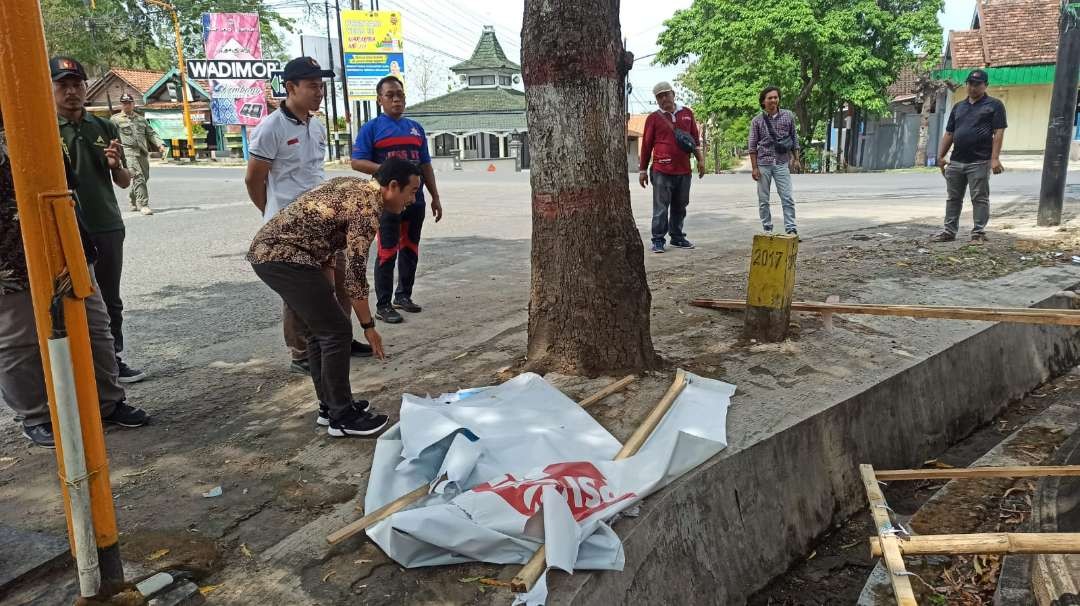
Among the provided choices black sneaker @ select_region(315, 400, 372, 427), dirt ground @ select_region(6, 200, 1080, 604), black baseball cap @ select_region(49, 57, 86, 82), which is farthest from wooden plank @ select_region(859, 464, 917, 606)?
black baseball cap @ select_region(49, 57, 86, 82)

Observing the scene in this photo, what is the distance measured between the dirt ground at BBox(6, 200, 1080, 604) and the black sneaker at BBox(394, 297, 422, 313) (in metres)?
0.92

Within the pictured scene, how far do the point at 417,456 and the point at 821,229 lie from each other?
7.88 m

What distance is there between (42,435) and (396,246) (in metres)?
2.57

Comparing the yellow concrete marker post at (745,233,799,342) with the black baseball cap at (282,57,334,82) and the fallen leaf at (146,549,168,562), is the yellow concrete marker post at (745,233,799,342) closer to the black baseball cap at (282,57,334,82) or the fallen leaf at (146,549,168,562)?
the black baseball cap at (282,57,334,82)

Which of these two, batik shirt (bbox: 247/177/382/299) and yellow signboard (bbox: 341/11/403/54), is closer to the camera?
batik shirt (bbox: 247/177/382/299)

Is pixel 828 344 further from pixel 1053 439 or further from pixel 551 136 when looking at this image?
pixel 551 136

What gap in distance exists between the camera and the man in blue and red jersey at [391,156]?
5.39 m

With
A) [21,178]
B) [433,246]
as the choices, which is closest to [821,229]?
[433,246]

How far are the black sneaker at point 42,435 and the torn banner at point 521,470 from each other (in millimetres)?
1652

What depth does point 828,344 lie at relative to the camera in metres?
4.68

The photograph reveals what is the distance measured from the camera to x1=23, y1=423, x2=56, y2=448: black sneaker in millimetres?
3467

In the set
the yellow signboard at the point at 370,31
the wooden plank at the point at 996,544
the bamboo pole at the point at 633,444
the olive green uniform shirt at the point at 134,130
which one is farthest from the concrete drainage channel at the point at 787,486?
the yellow signboard at the point at 370,31

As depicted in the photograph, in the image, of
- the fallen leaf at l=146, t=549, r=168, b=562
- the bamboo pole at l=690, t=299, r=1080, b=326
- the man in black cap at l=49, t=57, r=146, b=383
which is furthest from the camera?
the bamboo pole at l=690, t=299, r=1080, b=326

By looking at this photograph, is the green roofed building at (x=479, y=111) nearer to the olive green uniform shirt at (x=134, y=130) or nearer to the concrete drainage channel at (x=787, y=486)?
the olive green uniform shirt at (x=134, y=130)
